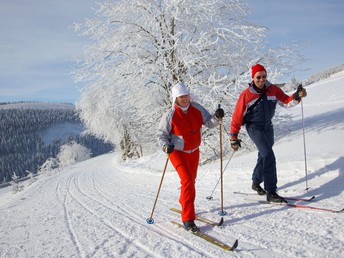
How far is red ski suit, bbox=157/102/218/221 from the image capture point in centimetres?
391

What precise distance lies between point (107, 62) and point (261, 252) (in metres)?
9.47

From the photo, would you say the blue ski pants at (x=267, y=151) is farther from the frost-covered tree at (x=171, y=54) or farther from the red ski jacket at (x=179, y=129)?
the frost-covered tree at (x=171, y=54)

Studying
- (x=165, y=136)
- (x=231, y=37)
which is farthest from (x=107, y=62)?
(x=165, y=136)

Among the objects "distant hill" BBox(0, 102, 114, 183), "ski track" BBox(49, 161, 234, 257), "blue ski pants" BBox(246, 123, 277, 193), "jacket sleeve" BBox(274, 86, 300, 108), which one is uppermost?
"jacket sleeve" BBox(274, 86, 300, 108)

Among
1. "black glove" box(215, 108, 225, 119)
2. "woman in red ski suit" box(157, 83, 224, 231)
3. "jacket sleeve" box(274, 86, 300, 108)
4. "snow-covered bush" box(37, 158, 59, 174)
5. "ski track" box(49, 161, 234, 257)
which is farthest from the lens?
"snow-covered bush" box(37, 158, 59, 174)

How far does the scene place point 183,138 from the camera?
3.99m

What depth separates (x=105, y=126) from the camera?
23875 millimetres

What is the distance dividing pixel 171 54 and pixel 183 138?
670 cm

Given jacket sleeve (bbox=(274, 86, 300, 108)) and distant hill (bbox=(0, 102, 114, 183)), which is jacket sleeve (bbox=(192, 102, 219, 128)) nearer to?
jacket sleeve (bbox=(274, 86, 300, 108))

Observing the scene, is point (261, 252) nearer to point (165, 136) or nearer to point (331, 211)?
point (331, 211)

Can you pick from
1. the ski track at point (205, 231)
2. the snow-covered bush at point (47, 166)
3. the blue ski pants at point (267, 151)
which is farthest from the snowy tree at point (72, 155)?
the blue ski pants at point (267, 151)

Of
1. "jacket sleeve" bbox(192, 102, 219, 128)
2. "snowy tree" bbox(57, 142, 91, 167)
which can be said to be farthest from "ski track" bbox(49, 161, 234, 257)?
"snowy tree" bbox(57, 142, 91, 167)

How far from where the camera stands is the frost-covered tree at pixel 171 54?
9.48 meters

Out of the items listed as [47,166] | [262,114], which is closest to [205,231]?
[262,114]
